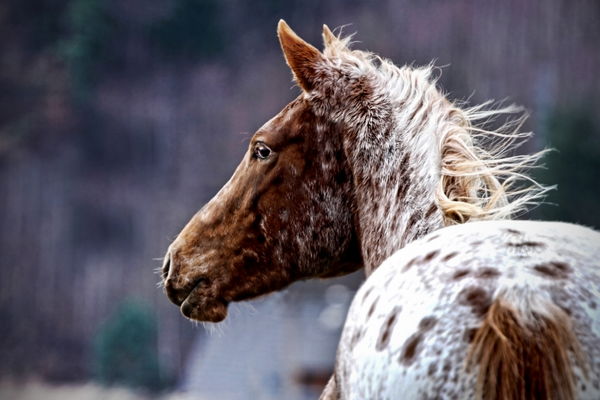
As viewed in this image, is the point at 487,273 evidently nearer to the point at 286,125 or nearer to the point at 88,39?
the point at 286,125

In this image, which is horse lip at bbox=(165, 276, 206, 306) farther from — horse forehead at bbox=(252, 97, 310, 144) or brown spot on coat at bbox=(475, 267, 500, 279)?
brown spot on coat at bbox=(475, 267, 500, 279)

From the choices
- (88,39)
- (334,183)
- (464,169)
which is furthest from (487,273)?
(88,39)

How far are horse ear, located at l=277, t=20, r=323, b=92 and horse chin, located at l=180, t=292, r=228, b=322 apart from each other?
39 centimetres

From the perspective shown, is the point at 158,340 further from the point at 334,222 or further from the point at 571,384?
the point at 571,384

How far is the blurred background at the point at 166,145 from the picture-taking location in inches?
94.8

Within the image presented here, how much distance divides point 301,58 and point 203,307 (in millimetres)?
452

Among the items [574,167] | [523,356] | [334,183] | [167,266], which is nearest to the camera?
[523,356]

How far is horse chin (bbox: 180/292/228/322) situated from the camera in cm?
91

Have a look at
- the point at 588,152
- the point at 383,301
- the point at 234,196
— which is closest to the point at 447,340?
the point at 383,301

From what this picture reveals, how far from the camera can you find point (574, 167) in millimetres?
2377

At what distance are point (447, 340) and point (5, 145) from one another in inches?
115

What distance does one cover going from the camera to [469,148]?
727 mm

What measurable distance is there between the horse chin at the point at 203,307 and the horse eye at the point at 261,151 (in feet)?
0.85

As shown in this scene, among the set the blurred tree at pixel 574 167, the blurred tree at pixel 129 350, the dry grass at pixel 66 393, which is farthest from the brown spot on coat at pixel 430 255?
the blurred tree at pixel 129 350
